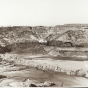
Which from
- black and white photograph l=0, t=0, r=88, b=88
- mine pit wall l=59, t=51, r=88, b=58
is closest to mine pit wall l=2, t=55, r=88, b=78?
black and white photograph l=0, t=0, r=88, b=88

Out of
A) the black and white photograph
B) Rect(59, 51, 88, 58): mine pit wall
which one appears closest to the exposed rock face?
the black and white photograph

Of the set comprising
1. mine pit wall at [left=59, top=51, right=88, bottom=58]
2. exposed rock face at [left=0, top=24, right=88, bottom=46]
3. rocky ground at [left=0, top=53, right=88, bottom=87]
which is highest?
exposed rock face at [left=0, top=24, right=88, bottom=46]

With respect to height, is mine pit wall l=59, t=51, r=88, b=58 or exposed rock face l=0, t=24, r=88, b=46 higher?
exposed rock face l=0, t=24, r=88, b=46

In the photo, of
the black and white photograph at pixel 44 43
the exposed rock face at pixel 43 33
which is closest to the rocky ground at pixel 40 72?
the black and white photograph at pixel 44 43

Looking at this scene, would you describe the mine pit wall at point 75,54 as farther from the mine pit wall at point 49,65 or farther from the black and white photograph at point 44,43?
the mine pit wall at point 49,65

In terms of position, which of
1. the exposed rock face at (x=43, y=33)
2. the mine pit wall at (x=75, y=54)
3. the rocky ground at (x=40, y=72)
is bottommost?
the rocky ground at (x=40, y=72)

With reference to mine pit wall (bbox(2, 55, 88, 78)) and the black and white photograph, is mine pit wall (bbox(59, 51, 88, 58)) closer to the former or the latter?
the black and white photograph

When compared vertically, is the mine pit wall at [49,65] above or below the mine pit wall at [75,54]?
below

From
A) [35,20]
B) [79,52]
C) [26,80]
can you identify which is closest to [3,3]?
[35,20]
